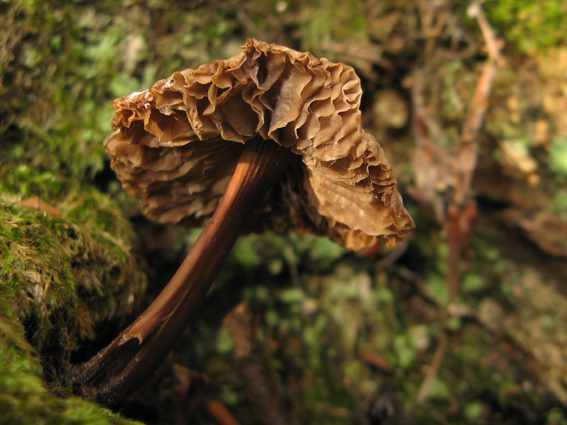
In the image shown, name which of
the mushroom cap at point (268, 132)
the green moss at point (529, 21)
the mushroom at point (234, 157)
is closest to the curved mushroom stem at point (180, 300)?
the mushroom at point (234, 157)

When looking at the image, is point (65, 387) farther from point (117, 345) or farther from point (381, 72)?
point (381, 72)

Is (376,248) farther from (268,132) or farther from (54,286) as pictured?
(54,286)

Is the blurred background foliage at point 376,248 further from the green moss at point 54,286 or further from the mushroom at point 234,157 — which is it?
the mushroom at point 234,157

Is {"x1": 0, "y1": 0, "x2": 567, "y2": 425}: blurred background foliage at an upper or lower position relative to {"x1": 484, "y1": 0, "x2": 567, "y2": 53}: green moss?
lower

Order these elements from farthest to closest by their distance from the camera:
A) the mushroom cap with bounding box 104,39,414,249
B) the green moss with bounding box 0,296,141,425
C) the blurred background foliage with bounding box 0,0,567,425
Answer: the blurred background foliage with bounding box 0,0,567,425, the mushroom cap with bounding box 104,39,414,249, the green moss with bounding box 0,296,141,425

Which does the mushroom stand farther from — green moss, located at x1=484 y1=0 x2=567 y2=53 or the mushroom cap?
green moss, located at x1=484 y1=0 x2=567 y2=53

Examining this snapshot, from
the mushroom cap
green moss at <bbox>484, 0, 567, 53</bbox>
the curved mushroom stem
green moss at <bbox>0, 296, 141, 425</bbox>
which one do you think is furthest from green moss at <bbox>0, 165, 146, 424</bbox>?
green moss at <bbox>484, 0, 567, 53</bbox>
